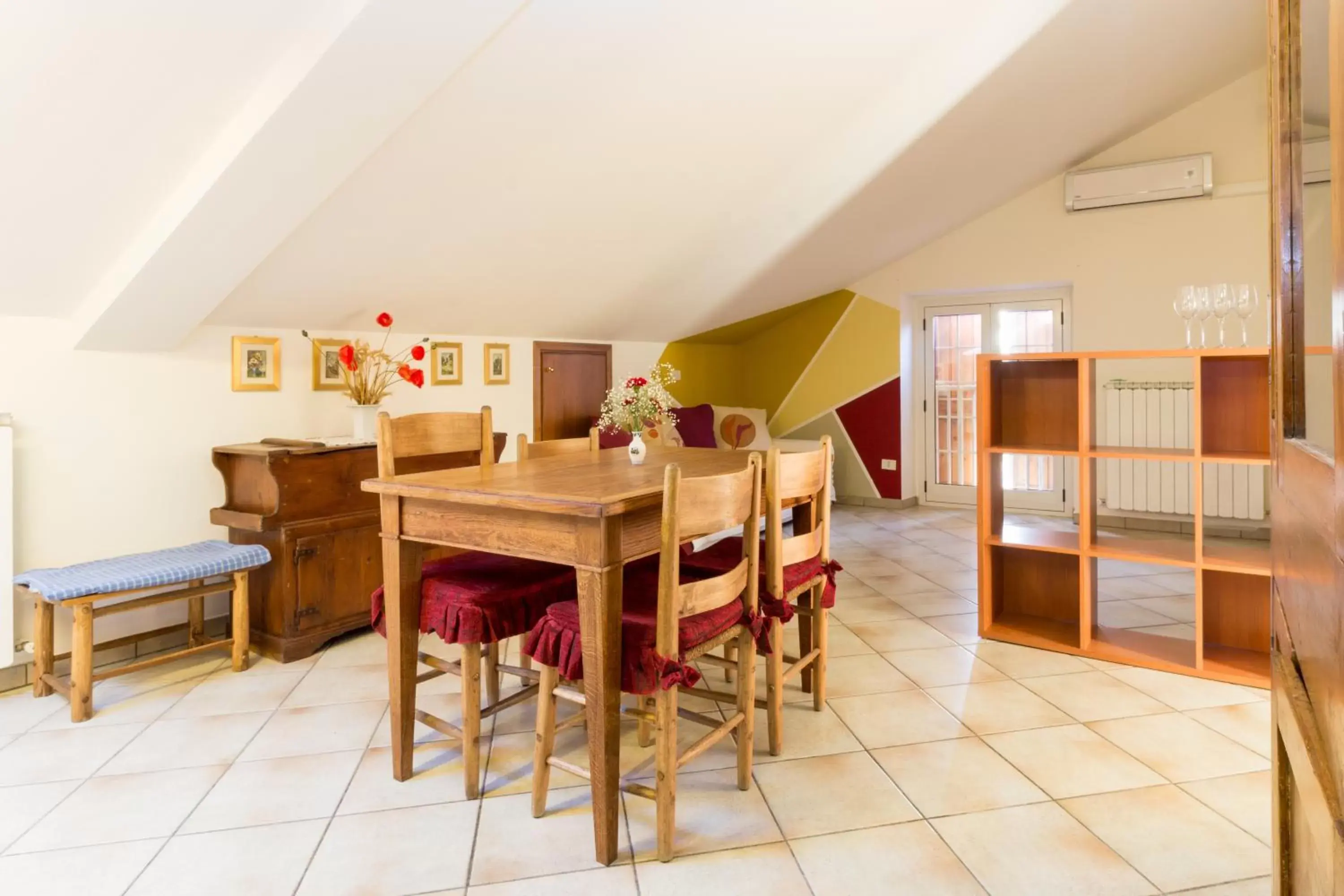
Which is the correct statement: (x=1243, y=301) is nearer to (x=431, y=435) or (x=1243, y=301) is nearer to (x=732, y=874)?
(x=732, y=874)

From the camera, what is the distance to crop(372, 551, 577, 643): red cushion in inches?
85.8

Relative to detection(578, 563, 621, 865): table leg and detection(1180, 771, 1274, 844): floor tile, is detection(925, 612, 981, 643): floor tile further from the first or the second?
detection(578, 563, 621, 865): table leg

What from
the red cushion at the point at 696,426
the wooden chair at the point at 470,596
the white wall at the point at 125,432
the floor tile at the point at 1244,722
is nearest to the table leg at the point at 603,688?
the wooden chair at the point at 470,596

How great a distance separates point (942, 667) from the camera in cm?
315

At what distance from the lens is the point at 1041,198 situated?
20.0ft

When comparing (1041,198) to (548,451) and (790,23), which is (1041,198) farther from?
(548,451)

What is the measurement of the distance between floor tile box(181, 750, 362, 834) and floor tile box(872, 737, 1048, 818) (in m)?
1.56

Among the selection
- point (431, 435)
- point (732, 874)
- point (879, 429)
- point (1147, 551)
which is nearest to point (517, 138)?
point (431, 435)

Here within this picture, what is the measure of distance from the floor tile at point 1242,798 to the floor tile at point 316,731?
A: 2.41m

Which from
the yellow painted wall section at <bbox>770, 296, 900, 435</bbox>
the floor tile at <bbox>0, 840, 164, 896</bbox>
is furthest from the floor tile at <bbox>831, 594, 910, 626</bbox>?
the yellow painted wall section at <bbox>770, 296, 900, 435</bbox>

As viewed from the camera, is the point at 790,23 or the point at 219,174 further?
the point at 790,23

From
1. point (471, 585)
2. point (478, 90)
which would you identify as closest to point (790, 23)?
point (478, 90)

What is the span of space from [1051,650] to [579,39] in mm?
2980

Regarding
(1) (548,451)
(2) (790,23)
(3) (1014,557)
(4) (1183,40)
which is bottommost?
(3) (1014,557)
